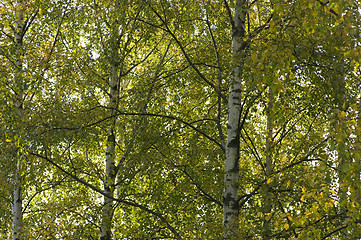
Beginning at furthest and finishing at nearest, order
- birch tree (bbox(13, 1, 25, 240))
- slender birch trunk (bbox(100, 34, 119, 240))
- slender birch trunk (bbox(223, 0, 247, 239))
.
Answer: birch tree (bbox(13, 1, 25, 240)) → slender birch trunk (bbox(100, 34, 119, 240)) → slender birch trunk (bbox(223, 0, 247, 239))

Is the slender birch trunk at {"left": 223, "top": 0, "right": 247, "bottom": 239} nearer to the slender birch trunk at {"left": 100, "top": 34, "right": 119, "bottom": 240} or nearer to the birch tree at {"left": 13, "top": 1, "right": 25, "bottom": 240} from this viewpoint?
the slender birch trunk at {"left": 100, "top": 34, "right": 119, "bottom": 240}

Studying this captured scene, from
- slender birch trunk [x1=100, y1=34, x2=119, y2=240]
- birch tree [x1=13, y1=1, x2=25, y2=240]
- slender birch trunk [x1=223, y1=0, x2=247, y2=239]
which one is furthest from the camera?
birch tree [x1=13, y1=1, x2=25, y2=240]

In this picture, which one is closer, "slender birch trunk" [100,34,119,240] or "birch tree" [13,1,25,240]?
"slender birch trunk" [100,34,119,240]

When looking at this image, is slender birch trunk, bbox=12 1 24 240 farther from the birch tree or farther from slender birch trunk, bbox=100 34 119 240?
slender birch trunk, bbox=100 34 119 240

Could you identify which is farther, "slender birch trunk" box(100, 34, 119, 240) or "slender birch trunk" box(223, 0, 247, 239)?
"slender birch trunk" box(100, 34, 119, 240)

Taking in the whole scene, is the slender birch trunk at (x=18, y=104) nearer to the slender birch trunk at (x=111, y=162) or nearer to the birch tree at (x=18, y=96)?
the birch tree at (x=18, y=96)

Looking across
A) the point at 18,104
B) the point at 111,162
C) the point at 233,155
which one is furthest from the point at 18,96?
the point at 233,155

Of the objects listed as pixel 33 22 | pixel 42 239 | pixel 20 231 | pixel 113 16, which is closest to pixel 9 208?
pixel 20 231

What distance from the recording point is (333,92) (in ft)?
21.6

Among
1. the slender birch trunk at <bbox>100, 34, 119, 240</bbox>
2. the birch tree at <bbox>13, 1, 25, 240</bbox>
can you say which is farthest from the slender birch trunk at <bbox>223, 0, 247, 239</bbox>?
the birch tree at <bbox>13, 1, 25, 240</bbox>

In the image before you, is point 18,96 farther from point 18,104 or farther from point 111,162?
point 111,162

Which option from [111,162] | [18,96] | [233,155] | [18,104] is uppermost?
[18,96]

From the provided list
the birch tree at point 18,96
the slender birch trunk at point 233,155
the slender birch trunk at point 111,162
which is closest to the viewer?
the slender birch trunk at point 233,155

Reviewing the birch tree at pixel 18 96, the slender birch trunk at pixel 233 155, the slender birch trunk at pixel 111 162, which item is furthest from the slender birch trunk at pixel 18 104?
the slender birch trunk at pixel 233 155
